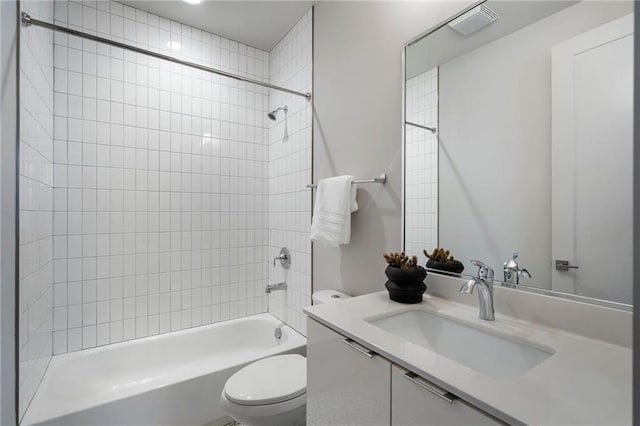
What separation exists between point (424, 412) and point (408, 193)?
2.91 feet

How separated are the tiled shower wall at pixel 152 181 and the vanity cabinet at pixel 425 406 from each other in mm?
1919

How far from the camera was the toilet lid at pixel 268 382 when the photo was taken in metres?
1.28

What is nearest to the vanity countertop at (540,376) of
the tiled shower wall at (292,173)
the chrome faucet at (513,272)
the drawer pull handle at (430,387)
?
the drawer pull handle at (430,387)

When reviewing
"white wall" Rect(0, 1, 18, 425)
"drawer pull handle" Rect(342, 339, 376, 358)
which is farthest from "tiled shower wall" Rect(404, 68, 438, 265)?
"white wall" Rect(0, 1, 18, 425)

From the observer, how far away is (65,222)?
1.79 meters

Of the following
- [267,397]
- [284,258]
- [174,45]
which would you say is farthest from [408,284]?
[174,45]

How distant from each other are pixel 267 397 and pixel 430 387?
921mm

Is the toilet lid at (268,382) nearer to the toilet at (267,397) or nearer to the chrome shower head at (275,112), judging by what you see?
the toilet at (267,397)

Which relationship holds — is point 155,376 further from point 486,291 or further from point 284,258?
point 486,291

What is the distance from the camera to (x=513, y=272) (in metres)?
0.97

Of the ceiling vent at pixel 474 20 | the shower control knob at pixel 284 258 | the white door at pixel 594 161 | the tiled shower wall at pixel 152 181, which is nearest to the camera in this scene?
the white door at pixel 594 161

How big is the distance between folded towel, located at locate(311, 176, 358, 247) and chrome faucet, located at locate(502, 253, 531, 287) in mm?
737

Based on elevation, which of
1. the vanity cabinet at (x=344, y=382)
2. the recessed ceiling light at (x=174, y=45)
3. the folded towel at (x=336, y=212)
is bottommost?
the vanity cabinet at (x=344, y=382)

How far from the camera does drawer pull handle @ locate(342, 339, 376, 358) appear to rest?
791 millimetres
